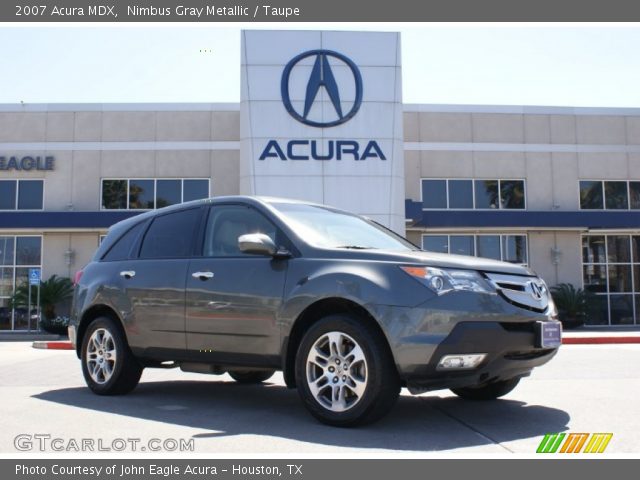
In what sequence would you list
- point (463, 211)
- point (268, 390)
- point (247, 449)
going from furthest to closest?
point (463, 211)
point (268, 390)
point (247, 449)

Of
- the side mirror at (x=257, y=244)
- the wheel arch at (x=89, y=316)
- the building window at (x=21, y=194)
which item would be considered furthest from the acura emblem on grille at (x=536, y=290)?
the building window at (x=21, y=194)

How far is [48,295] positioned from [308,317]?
67.2 ft

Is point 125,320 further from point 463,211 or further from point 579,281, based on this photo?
point 579,281

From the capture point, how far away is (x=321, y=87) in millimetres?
22891

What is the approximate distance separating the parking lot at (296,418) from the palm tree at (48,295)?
1638 centimetres

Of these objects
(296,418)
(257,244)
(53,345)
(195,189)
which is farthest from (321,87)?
(296,418)

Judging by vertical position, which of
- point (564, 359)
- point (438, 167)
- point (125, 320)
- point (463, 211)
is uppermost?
point (438, 167)

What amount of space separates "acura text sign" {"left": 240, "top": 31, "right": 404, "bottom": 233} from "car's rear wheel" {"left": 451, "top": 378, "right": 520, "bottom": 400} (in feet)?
53.1

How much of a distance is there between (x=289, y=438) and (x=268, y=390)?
2.66m

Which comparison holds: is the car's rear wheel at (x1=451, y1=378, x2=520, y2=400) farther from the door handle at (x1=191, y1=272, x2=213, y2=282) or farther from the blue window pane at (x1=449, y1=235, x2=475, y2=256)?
the blue window pane at (x1=449, y1=235, x2=475, y2=256)

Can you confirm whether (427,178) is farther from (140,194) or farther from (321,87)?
(140,194)

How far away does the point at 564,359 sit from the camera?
11266mm

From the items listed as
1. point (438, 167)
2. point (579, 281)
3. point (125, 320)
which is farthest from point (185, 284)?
point (579, 281)
